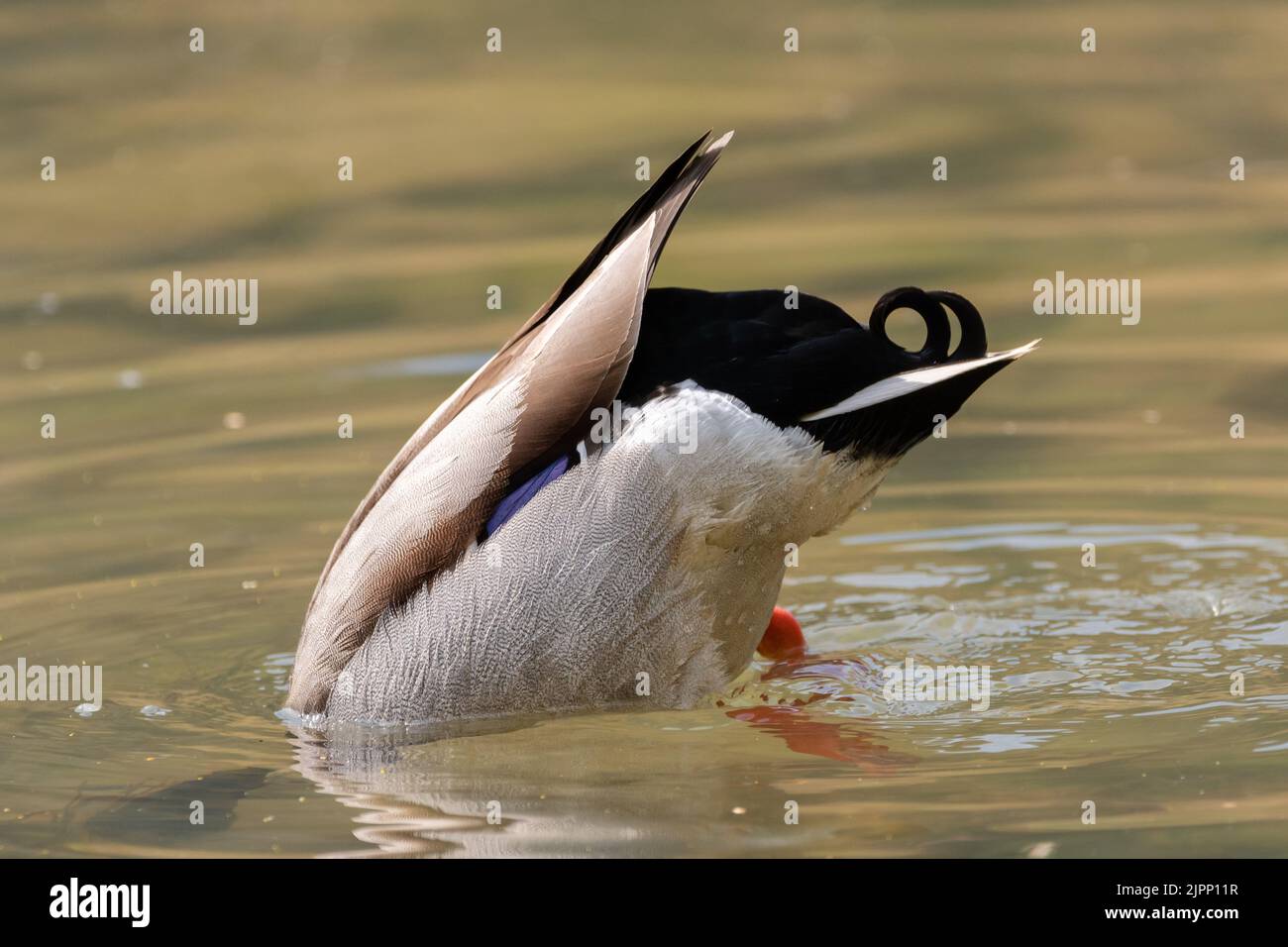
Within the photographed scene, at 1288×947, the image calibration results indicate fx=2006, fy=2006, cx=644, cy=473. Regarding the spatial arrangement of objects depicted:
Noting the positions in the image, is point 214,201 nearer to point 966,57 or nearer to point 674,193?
point 966,57

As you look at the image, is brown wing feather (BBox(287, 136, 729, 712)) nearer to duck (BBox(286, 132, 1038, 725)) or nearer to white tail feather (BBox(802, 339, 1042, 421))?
duck (BBox(286, 132, 1038, 725))

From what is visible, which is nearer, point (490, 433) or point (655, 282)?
point (490, 433)

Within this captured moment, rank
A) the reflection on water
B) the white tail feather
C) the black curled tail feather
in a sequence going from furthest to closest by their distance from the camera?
the black curled tail feather, the white tail feather, the reflection on water

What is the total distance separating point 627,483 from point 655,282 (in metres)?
5.71

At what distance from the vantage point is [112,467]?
30.3 feet

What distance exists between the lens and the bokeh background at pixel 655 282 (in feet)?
19.9

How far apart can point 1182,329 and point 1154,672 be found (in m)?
4.25

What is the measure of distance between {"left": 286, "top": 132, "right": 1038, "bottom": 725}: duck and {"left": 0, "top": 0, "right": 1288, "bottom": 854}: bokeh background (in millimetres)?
336

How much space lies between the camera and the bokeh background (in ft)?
19.9

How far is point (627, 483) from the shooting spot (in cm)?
589

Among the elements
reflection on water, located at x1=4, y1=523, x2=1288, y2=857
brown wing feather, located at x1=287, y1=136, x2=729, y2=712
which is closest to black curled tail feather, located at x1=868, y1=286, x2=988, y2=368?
brown wing feather, located at x1=287, y1=136, x2=729, y2=712

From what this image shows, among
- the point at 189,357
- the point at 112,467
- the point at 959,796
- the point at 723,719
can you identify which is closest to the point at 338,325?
the point at 189,357

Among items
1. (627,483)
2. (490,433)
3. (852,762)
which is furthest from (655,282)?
(852,762)

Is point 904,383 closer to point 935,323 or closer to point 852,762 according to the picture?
point 935,323
